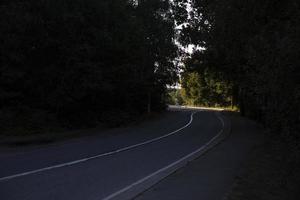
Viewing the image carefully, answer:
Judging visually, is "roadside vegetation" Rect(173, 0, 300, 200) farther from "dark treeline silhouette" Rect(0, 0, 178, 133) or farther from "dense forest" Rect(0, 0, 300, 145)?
"dark treeline silhouette" Rect(0, 0, 178, 133)

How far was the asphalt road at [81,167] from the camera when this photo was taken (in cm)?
1020

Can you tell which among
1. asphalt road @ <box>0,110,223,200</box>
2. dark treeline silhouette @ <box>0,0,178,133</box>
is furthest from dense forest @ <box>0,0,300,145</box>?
asphalt road @ <box>0,110,223,200</box>

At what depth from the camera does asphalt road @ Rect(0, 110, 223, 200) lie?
10.2 meters

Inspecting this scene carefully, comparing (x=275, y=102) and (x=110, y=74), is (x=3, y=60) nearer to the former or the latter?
(x=110, y=74)

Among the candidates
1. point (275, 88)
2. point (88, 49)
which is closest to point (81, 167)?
point (275, 88)

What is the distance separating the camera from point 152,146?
69.8 ft

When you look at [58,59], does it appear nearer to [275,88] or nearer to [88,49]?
[88,49]

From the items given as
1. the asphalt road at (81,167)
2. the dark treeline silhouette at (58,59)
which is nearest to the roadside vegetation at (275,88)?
the asphalt road at (81,167)

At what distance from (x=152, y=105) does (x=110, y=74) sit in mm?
28700

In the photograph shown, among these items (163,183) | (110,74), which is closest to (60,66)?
(110,74)

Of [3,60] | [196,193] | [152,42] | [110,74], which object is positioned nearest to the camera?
[196,193]

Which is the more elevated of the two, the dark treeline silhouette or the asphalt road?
the dark treeline silhouette

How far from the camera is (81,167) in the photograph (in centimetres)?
1392

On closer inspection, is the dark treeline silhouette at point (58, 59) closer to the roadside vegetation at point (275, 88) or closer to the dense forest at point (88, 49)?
the dense forest at point (88, 49)
